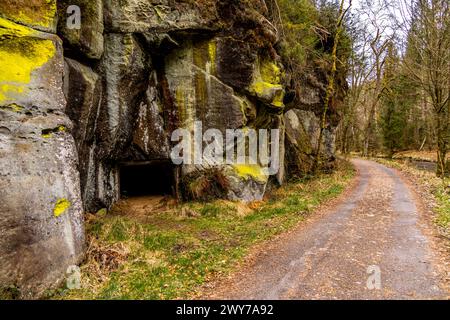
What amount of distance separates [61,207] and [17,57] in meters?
3.04

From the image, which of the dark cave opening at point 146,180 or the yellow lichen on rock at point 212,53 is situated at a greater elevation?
the yellow lichen on rock at point 212,53

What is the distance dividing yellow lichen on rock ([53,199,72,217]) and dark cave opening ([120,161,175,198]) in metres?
7.11

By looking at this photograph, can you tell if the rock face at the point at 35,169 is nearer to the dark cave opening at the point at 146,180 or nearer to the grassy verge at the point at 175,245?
the grassy verge at the point at 175,245

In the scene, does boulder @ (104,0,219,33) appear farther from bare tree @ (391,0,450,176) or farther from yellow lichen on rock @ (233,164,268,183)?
bare tree @ (391,0,450,176)

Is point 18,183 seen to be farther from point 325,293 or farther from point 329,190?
point 329,190

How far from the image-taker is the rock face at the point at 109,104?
18.8ft

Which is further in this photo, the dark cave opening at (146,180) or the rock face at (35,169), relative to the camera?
the dark cave opening at (146,180)

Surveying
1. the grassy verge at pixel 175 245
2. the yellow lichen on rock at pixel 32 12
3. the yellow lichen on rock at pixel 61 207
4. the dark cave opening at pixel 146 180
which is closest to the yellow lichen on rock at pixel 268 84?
the grassy verge at pixel 175 245

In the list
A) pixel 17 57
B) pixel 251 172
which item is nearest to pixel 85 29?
pixel 17 57

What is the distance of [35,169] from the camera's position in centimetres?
585

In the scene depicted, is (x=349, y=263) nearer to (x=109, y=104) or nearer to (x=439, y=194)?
(x=109, y=104)

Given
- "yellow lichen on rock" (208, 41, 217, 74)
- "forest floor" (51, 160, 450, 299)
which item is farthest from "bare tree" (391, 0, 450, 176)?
"yellow lichen on rock" (208, 41, 217, 74)

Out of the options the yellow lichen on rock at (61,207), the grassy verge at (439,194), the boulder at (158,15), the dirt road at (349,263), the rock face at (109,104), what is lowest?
the dirt road at (349,263)

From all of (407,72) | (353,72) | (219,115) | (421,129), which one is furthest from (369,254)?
(421,129)
